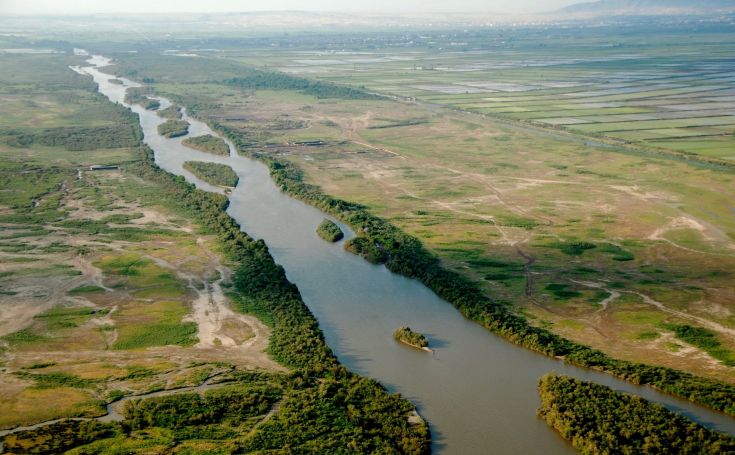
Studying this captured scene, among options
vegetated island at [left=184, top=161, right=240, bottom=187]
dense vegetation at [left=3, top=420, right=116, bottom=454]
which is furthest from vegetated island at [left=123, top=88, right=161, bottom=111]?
dense vegetation at [left=3, top=420, right=116, bottom=454]

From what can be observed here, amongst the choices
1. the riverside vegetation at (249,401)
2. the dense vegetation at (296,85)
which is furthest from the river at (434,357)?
the dense vegetation at (296,85)

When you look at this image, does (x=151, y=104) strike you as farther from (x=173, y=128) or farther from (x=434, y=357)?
(x=434, y=357)

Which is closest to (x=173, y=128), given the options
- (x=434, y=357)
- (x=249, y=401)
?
(x=434, y=357)

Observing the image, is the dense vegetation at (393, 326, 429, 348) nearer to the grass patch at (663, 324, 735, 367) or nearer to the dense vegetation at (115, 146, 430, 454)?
the dense vegetation at (115, 146, 430, 454)

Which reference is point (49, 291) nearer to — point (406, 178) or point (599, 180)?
point (406, 178)

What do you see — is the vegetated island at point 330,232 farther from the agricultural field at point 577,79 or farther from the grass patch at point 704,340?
the agricultural field at point 577,79

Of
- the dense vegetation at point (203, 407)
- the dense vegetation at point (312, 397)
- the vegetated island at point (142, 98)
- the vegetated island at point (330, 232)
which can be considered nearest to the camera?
the dense vegetation at point (312, 397)

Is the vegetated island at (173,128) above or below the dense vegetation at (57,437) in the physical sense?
above
